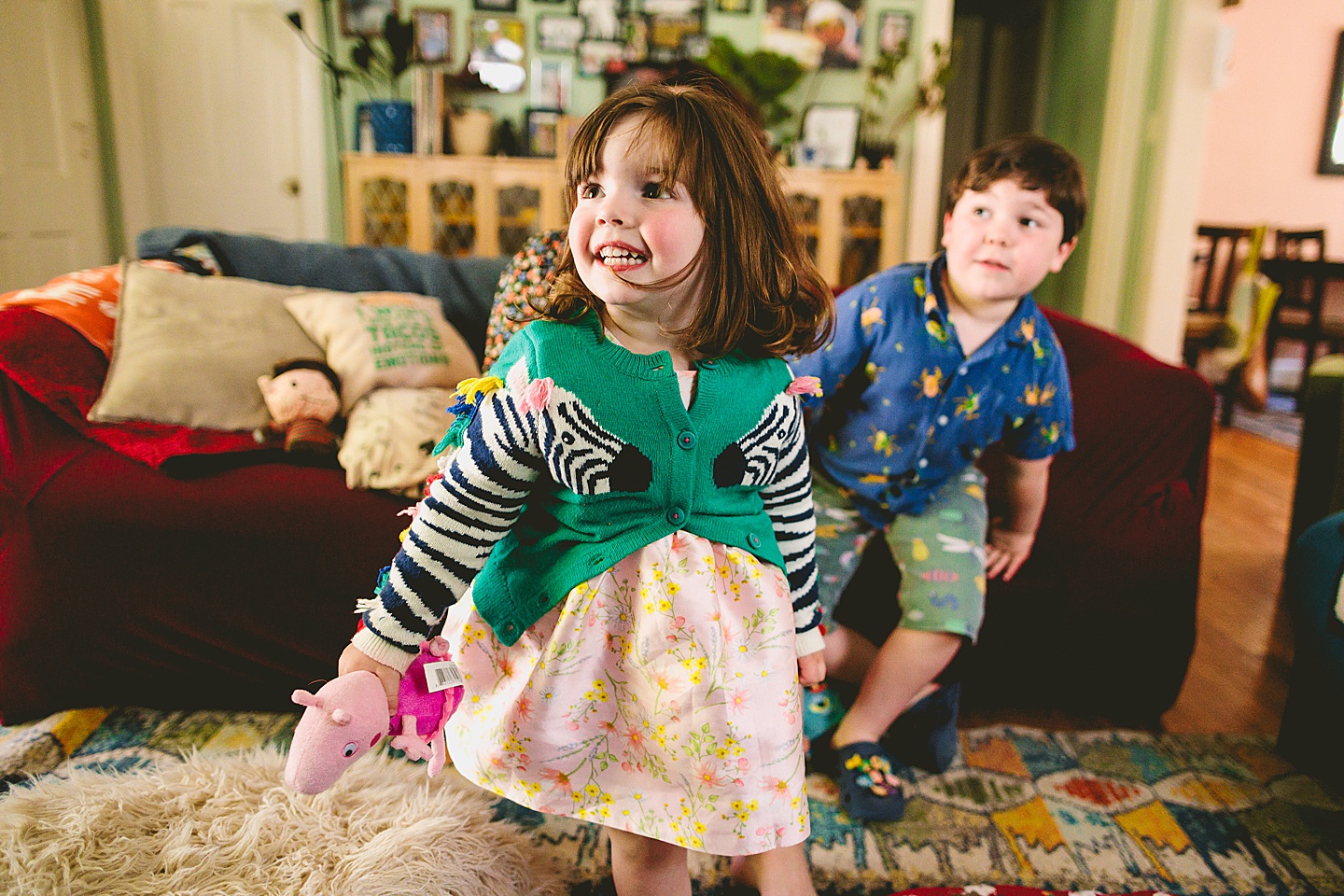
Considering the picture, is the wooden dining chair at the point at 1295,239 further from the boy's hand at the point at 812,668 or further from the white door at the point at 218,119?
the white door at the point at 218,119

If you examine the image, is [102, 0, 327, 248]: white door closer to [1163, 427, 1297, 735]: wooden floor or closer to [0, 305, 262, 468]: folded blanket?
[0, 305, 262, 468]: folded blanket

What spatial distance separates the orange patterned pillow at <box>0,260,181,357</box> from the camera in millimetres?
1492

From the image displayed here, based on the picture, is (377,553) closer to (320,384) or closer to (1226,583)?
(320,384)

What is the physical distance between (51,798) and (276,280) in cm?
120

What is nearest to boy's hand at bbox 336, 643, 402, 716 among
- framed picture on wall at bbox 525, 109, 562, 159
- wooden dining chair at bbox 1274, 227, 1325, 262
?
framed picture on wall at bbox 525, 109, 562, 159

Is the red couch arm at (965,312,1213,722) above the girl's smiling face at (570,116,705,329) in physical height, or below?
below

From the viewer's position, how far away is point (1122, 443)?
1567 millimetres

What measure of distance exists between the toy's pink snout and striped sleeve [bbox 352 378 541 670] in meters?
0.04

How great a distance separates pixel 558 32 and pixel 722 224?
391cm

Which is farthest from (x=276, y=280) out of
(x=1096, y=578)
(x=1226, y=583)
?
(x=1226, y=583)

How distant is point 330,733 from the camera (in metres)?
0.69

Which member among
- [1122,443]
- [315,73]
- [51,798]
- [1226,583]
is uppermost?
[315,73]

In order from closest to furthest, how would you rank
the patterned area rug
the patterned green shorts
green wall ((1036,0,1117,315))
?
the patterned area rug, the patterned green shorts, green wall ((1036,0,1117,315))

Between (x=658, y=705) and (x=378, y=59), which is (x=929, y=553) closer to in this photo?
(x=658, y=705)
